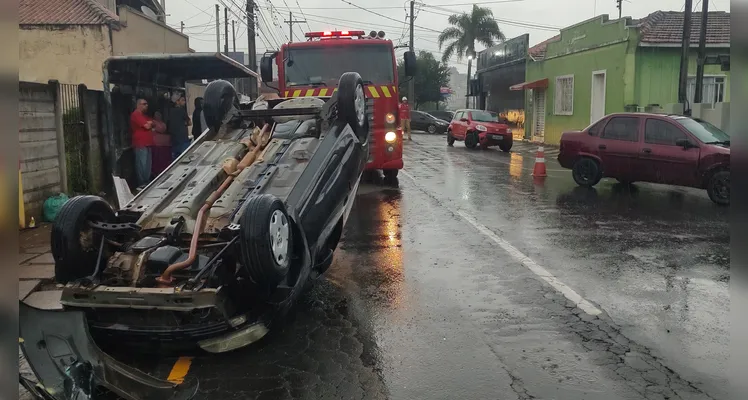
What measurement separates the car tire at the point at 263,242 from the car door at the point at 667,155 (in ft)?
30.3

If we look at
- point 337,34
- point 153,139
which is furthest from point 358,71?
point 153,139

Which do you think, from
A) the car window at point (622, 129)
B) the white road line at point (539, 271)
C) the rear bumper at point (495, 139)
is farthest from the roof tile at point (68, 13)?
the white road line at point (539, 271)

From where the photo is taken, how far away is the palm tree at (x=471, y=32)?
48.5 meters

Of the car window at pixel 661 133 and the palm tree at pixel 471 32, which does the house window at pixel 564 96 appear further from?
the palm tree at pixel 471 32

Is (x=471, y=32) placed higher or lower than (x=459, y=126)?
higher

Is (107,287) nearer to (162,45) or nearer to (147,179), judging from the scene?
(147,179)

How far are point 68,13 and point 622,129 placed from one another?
1989cm

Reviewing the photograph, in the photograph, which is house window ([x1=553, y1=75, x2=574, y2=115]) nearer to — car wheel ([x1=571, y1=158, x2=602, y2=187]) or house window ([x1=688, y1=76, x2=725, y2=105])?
house window ([x1=688, y1=76, x2=725, y2=105])

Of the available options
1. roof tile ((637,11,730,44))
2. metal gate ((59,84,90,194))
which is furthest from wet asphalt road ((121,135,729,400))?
roof tile ((637,11,730,44))

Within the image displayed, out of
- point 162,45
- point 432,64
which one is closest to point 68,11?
point 162,45

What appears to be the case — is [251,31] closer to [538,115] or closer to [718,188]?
[538,115]

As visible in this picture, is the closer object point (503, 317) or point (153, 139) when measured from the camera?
point (503, 317)

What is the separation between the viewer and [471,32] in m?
49.0

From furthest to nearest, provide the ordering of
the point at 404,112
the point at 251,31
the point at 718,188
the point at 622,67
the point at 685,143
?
the point at 251,31, the point at 404,112, the point at 622,67, the point at 685,143, the point at 718,188
